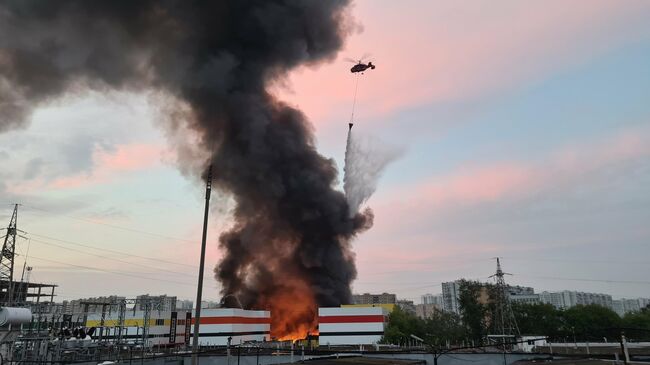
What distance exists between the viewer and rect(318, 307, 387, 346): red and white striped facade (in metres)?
70.2

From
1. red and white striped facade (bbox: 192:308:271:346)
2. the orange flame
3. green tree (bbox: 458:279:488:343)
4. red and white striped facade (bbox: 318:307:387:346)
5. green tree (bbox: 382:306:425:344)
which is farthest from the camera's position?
the orange flame

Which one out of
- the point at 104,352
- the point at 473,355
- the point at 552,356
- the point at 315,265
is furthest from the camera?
the point at 315,265

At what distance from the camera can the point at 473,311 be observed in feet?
292

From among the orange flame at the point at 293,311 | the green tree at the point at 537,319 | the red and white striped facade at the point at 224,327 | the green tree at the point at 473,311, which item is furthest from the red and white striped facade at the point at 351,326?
the green tree at the point at 537,319

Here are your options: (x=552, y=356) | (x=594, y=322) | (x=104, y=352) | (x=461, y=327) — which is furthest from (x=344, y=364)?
(x=594, y=322)

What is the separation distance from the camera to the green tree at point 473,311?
287ft

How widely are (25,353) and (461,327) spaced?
249ft

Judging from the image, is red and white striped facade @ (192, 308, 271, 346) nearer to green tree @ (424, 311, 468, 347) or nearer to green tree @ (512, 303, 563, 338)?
green tree @ (424, 311, 468, 347)

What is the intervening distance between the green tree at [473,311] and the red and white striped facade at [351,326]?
87.4 feet

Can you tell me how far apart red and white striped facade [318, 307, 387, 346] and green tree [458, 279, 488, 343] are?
2664 centimetres

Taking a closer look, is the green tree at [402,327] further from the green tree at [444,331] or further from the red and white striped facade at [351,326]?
the red and white striped facade at [351,326]

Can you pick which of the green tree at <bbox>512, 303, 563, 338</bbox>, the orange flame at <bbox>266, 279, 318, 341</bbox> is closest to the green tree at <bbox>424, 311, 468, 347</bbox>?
the green tree at <bbox>512, 303, 563, 338</bbox>

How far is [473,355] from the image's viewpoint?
44.2 meters

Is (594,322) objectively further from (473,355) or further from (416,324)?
(473,355)
